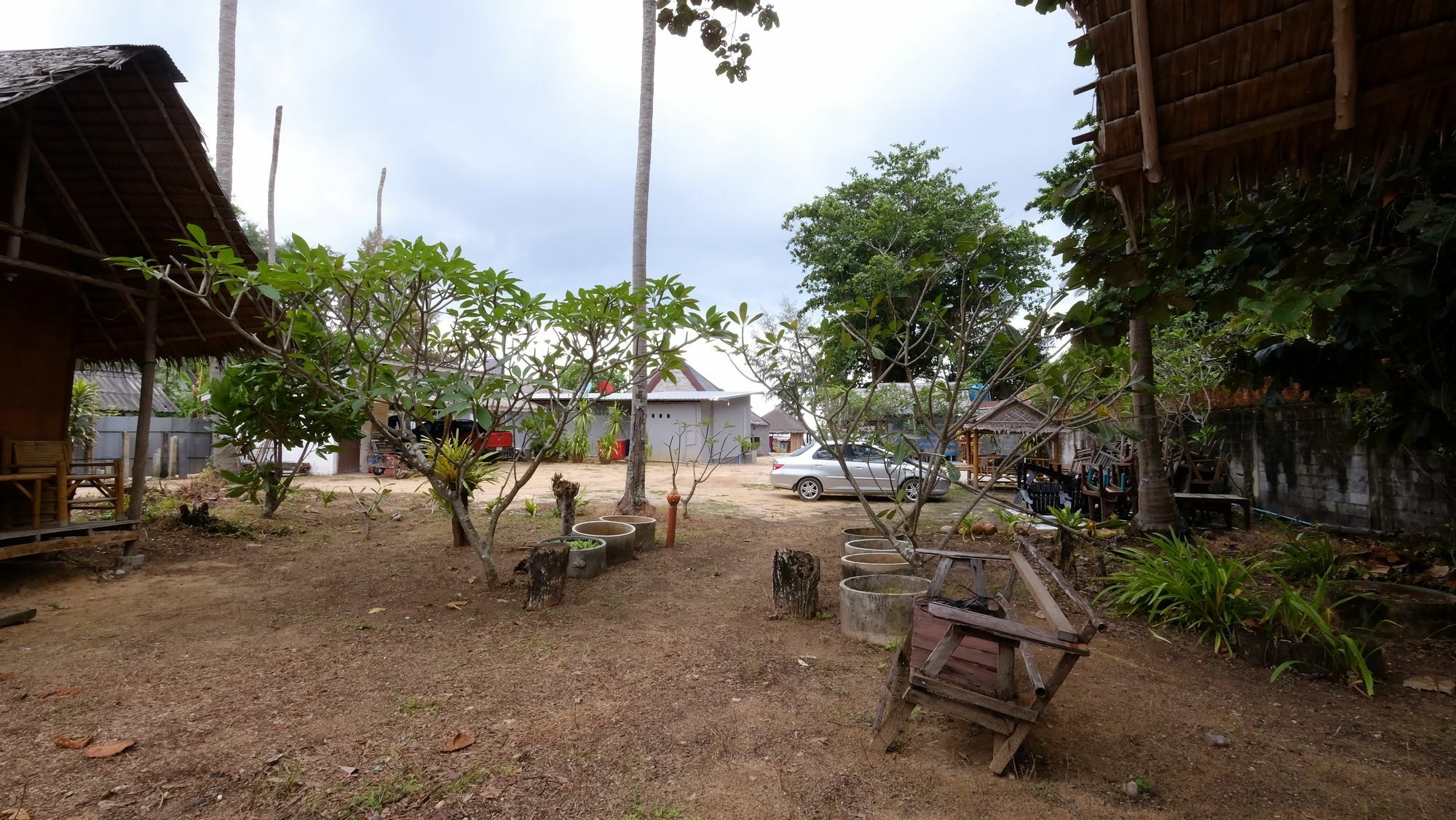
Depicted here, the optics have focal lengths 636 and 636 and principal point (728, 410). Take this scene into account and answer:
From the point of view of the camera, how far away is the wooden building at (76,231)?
4.98m

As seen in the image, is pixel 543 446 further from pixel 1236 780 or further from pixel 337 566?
pixel 1236 780

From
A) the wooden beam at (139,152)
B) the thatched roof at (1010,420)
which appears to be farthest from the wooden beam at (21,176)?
the thatched roof at (1010,420)

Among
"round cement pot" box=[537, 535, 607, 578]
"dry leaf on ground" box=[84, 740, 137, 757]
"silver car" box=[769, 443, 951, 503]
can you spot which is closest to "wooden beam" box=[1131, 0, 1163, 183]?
"dry leaf on ground" box=[84, 740, 137, 757]

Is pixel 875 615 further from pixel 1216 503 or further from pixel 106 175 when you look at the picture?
pixel 106 175

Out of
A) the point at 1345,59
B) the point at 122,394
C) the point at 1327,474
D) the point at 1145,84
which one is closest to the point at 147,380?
the point at 1145,84

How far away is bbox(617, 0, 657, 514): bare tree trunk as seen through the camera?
28.7ft

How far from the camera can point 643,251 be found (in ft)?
29.7

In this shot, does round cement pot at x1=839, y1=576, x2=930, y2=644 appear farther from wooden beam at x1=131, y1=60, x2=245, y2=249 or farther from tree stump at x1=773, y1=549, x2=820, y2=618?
wooden beam at x1=131, y1=60, x2=245, y2=249

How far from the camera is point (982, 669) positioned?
279 cm

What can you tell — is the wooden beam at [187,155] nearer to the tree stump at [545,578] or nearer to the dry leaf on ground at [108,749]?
the tree stump at [545,578]

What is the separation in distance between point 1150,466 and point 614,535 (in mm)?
5218

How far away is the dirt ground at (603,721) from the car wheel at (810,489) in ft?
25.5

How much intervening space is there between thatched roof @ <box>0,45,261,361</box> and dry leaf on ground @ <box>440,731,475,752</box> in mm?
5000

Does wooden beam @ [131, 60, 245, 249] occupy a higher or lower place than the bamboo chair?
higher
